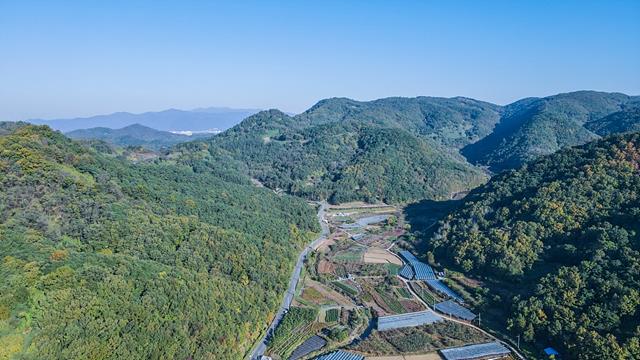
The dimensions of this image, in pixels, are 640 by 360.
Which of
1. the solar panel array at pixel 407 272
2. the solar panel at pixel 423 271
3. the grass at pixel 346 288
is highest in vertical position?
the solar panel at pixel 423 271

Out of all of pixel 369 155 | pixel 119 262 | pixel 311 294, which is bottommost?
pixel 311 294

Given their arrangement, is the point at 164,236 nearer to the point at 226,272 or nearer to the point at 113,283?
the point at 226,272

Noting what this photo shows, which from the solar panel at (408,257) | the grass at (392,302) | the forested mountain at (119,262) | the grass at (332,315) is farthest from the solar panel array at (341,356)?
the solar panel at (408,257)

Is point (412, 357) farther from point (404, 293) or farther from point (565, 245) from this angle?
point (565, 245)

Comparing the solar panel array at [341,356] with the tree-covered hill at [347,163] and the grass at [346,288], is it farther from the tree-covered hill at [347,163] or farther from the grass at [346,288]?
the tree-covered hill at [347,163]

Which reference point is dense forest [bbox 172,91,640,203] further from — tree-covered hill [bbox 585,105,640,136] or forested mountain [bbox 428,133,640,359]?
forested mountain [bbox 428,133,640,359]

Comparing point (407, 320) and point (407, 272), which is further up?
point (407, 272)

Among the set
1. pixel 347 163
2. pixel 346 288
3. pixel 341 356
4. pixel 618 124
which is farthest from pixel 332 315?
pixel 618 124
